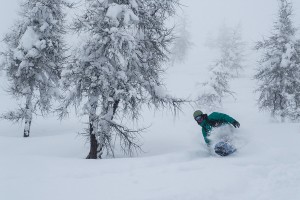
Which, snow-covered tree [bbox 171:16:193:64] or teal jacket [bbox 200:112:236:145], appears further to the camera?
snow-covered tree [bbox 171:16:193:64]

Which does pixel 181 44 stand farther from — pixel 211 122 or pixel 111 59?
pixel 211 122

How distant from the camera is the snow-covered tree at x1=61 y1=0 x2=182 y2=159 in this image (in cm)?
1029

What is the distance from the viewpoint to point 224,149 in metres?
8.63

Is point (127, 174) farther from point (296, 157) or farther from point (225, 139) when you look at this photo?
point (296, 157)

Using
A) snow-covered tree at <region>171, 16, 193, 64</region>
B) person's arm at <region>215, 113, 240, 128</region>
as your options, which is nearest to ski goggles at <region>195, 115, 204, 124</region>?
person's arm at <region>215, 113, 240, 128</region>

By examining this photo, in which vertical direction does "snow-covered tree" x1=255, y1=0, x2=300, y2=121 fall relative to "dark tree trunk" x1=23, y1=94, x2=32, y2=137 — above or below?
above

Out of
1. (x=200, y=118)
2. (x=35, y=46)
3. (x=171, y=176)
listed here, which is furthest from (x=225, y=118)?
(x=35, y=46)

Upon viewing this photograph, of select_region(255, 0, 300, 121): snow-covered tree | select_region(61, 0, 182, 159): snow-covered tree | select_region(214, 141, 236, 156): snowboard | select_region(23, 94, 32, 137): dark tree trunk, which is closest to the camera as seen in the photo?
select_region(214, 141, 236, 156): snowboard

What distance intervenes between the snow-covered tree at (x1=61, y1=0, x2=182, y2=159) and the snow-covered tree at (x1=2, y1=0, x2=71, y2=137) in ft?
24.1

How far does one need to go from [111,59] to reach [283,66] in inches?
541

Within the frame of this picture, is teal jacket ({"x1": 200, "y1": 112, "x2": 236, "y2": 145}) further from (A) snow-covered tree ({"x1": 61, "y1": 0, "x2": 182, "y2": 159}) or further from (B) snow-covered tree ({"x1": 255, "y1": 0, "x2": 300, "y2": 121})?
(B) snow-covered tree ({"x1": 255, "y1": 0, "x2": 300, "y2": 121})

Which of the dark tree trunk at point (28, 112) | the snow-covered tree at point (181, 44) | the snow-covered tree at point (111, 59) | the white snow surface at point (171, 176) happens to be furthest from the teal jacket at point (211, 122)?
the snow-covered tree at point (181, 44)

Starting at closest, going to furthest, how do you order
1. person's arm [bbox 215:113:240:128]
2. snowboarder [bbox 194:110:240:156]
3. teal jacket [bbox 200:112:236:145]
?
1. person's arm [bbox 215:113:240:128]
2. snowboarder [bbox 194:110:240:156]
3. teal jacket [bbox 200:112:236:145]

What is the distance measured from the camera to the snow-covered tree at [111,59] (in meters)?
10.3
